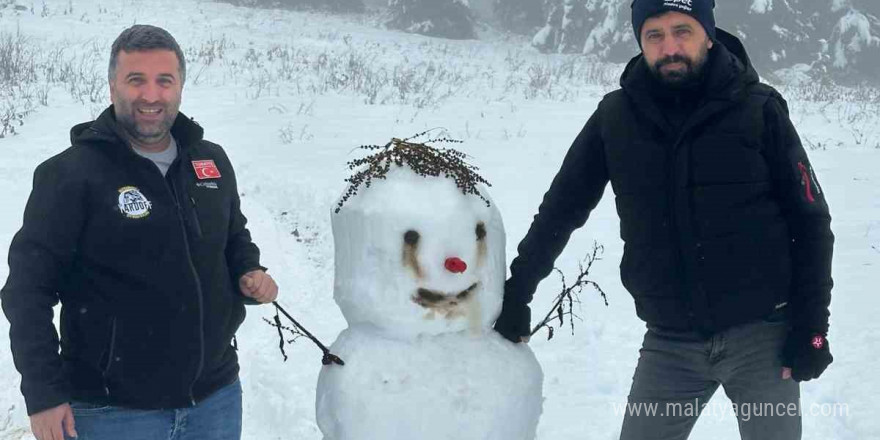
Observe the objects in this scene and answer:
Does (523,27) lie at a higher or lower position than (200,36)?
higher

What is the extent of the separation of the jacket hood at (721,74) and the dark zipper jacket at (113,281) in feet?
4.68

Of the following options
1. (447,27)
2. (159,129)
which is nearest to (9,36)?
(159,129)

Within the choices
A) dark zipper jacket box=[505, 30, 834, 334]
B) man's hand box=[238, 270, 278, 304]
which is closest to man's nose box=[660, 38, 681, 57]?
dark zipper jacket box=[505, 30, 834, 334]

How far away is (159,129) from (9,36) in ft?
36.2

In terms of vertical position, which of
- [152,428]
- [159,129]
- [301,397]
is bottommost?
[301,397]

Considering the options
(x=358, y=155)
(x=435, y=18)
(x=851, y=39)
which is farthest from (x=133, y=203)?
(x=851, y=39)

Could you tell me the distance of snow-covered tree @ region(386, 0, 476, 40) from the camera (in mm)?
22594

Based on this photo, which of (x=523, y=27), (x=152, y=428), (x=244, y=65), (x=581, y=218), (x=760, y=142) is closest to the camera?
(x=152, y=428)

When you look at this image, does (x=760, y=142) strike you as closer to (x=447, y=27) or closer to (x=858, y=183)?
(x=858, y=183)

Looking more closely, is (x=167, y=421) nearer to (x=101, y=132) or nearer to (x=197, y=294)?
(x=197, y=294)

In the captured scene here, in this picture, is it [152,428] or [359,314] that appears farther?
[359,314]

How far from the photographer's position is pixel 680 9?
7.96 feet

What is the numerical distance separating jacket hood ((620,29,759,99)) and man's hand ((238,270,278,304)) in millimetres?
1336

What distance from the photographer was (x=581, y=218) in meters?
2.81
